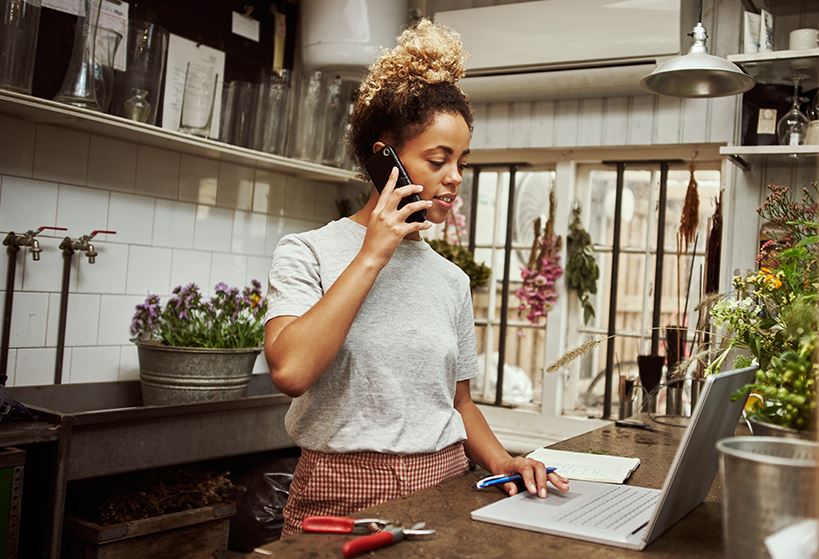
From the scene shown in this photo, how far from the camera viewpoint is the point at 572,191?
142 inches

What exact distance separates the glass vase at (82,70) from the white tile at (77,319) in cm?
67

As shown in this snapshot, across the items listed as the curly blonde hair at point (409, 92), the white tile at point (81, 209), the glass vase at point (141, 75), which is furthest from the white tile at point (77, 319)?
the curly blonde hair at point (409, 92)

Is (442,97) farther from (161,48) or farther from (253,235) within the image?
(253,235)

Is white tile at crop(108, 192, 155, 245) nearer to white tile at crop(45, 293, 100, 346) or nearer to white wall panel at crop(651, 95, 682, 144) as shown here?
white tile at crop(45, 293, 100, 346)

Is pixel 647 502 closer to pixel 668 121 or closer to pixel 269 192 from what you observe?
pixel 668 121

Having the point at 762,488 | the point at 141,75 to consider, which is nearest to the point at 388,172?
the point at 762,488

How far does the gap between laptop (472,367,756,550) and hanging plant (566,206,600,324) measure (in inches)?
86.3

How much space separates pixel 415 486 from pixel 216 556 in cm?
153

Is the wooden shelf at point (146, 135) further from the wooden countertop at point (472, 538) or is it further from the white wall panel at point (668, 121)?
the wooden countertop at point (472, 538)

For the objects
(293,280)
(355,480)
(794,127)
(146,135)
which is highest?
(794,127)

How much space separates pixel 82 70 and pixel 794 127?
236 centimetres

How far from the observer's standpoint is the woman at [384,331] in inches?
55.1

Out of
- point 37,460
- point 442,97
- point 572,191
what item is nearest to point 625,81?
point 572,191

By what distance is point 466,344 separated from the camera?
1770 millimetres
